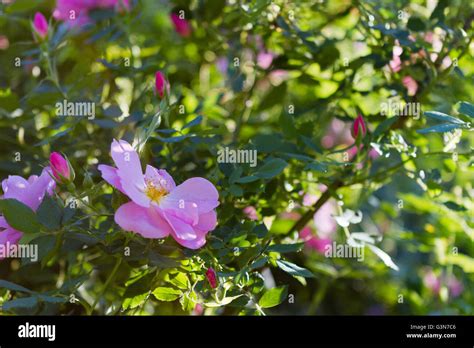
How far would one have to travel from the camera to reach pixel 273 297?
82 cm

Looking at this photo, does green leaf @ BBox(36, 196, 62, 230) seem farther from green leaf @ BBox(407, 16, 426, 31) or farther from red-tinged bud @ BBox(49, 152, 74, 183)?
green leaf @ BBox(407, 16, 426, 31)

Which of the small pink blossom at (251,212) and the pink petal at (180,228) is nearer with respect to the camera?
the pink petal at (180,228)

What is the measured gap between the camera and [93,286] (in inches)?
45.4

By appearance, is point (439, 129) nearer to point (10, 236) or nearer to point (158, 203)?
point (158, 203)

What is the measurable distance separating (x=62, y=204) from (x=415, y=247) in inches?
28.0

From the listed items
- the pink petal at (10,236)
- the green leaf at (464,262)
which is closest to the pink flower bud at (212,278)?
the pink petal at (10,236)

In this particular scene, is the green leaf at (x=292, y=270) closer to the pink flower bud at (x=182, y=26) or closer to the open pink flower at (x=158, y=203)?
the open pink flower at (x=158, y=203)

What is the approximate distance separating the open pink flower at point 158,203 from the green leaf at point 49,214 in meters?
0.07

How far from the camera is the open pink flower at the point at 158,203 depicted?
0.74m

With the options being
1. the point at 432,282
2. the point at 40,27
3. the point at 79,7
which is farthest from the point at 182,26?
the point at 432,282

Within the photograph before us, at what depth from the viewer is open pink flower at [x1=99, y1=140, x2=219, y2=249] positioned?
74 cm

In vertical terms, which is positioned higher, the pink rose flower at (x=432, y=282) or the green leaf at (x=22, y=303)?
the green leaf at (x=22, y=303)
